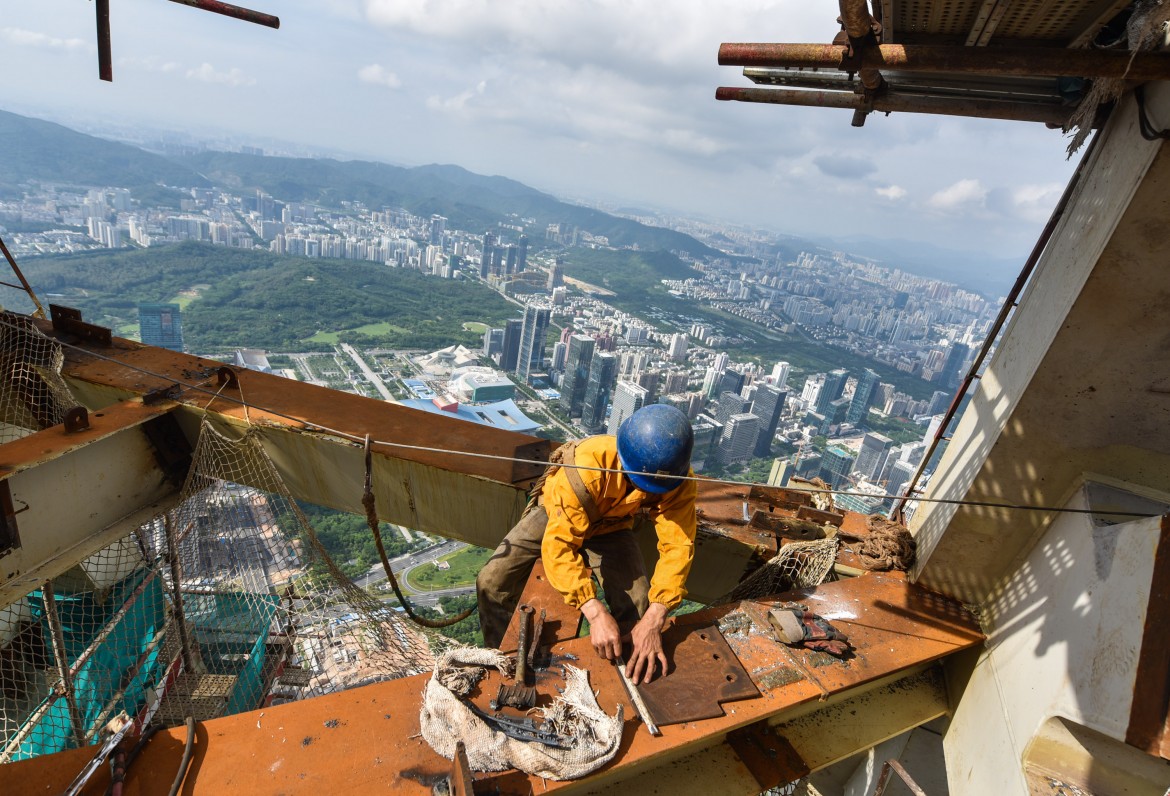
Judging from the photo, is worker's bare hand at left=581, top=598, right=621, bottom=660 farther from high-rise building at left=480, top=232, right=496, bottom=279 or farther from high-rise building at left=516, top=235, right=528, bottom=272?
high-rise building at left=516, top=235, right=528, bottom=272

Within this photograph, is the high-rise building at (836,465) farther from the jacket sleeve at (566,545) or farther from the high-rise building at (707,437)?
the jacket sleeve at (566,545)

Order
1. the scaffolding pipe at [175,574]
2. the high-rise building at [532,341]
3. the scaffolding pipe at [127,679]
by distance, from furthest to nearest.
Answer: the high-rise building at [532,341], the scaffolding pipe at [127,679], the scaffolding pipe at [175,574]

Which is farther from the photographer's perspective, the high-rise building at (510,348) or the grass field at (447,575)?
the high-rise building at (510,348)

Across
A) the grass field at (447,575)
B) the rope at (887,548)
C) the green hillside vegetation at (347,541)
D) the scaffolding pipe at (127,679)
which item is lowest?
the grass field at (447,575)

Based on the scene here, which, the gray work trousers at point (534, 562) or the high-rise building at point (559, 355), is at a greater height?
the gray work trousers at point (534, 562)

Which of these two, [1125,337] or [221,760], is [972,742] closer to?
[1125,337]

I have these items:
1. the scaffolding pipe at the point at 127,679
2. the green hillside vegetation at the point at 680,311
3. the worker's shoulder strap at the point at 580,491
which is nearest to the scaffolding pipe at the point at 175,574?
the scaffolding pipe at the point at 127,679
